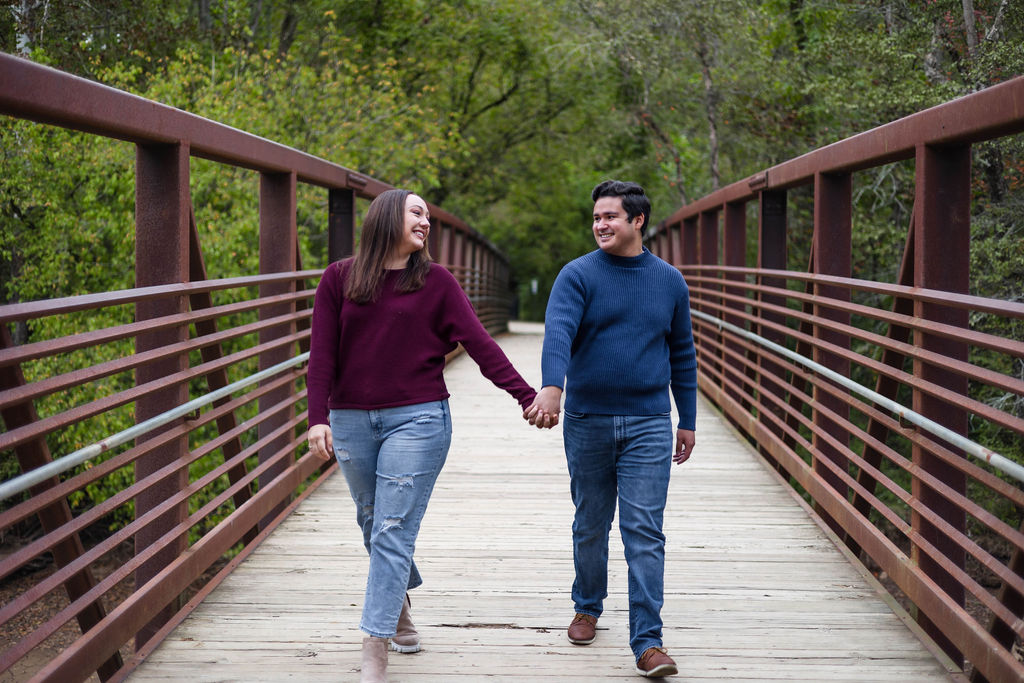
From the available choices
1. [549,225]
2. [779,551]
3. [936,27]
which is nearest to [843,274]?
[779,551]

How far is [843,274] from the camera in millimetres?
6266

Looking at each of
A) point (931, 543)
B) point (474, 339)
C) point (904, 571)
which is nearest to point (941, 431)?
point (931, 543)

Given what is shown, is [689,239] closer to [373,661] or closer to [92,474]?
[373,661]

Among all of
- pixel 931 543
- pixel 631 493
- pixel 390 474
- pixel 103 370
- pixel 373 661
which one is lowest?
pixel 373 661

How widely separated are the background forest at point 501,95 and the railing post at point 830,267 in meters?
3.36

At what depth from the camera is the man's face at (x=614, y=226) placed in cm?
375

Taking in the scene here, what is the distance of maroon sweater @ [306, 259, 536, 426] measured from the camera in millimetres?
3520

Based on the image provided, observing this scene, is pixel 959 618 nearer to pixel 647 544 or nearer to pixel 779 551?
pixel 647 544

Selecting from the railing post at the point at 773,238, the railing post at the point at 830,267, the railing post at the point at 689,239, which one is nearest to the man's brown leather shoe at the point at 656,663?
the railing post at the point at 830,267

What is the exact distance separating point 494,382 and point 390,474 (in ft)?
1.47

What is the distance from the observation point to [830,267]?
20.6 feet

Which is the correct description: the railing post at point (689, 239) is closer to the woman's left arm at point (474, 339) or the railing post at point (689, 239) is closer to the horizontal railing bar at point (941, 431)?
the horizontal railing bar at point (941, 431)

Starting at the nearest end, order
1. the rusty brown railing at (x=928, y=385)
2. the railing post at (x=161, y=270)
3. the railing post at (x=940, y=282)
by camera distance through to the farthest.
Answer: the rusty brown railing at (x=928, y=385)
the railing post at (x=940, y=282)
the railing post at (x=161, y=270)

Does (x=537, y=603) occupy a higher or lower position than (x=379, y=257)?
lower
